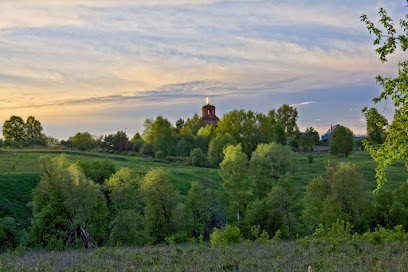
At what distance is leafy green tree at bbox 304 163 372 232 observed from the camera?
3519 centimetres

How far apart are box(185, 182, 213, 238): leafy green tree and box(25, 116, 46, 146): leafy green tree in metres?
73.1

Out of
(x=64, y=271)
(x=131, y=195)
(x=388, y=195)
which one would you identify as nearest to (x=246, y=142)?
(x=388, y=195)

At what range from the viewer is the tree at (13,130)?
9556cm

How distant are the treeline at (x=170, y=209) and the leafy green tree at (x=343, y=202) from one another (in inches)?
3.4

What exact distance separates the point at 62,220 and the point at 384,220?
29027 millimetres

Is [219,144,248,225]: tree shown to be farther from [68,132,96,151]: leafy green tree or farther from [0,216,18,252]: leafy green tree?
[68,132,96,151]: leafy green tree

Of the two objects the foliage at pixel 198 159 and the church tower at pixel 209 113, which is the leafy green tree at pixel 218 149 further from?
the church tower at pixel 209 113

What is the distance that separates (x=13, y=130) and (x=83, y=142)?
737 inches

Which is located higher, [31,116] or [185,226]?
[31,116]

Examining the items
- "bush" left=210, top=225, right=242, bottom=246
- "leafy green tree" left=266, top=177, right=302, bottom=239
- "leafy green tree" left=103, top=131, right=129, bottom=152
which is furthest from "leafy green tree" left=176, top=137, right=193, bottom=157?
"bush" left=210, top=225, right=242, bottom=246

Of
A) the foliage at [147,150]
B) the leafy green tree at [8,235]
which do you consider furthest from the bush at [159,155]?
the leafy green tree at [8,235]

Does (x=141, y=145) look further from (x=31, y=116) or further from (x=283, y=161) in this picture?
(x=283, y=161)

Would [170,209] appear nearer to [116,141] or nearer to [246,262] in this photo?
[246,262]

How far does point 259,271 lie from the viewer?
14172mm
